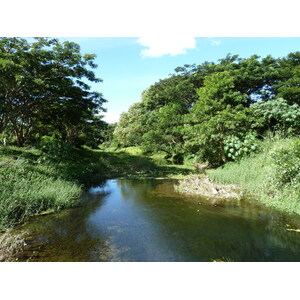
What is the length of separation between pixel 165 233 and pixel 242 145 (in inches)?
346

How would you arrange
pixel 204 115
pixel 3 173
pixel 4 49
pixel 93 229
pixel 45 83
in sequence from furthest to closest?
pixel 204 115, pixel 45 83, pixel 4 49, pixel 3 173, pixel 93 229

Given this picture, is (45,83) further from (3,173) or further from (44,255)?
(44,255)

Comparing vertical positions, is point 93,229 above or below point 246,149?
below

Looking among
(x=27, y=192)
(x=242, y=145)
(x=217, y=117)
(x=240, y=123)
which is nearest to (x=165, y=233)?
(x=27, y=192)

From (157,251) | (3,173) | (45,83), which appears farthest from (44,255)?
(45,83)

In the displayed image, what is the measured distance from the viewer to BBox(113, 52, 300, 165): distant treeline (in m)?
12.2

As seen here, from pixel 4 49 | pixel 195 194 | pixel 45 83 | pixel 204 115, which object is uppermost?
pixel 4 49

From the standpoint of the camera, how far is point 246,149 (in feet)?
36.8

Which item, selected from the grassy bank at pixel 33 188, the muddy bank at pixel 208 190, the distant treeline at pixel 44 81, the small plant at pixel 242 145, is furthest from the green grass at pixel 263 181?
the distant treeline at pixel 44 81

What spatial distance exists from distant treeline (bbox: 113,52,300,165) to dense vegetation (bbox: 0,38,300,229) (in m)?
0.07

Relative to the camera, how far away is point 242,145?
11.9 meters

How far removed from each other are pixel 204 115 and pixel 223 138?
2.08m

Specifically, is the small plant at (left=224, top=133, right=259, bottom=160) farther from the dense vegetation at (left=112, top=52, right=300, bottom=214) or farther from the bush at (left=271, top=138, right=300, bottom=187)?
the bush at (left=271, top=138, right=300, bottom=187)

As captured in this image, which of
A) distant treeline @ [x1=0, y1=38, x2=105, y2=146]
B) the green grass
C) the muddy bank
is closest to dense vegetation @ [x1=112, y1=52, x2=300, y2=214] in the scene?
the green grass
